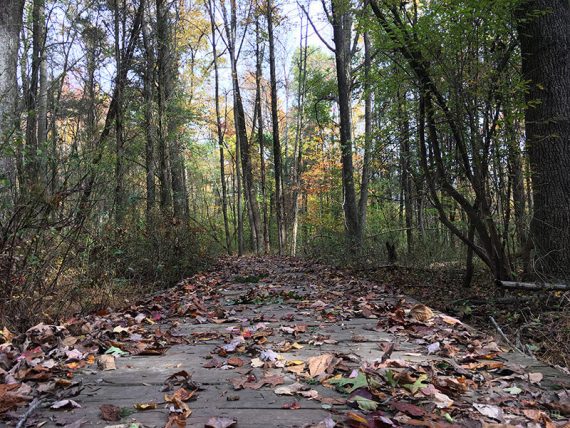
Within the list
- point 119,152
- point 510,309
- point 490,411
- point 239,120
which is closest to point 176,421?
point 490,411

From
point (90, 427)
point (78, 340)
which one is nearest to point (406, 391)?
point (90, 427)

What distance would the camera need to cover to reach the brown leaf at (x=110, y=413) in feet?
7.32

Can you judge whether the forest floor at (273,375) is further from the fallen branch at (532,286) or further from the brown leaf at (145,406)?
the fallen branch at (532,286)

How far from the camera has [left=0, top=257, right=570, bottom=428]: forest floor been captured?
7.48 feet

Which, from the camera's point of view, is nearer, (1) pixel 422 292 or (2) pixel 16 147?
(2) pixel 16 147

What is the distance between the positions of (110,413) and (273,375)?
1.02 metres

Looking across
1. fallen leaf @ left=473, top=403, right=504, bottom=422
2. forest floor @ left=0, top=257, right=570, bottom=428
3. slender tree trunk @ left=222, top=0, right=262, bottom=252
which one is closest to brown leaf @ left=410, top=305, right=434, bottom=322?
forest floor @ left=0, top=257, right=570, bottom=428

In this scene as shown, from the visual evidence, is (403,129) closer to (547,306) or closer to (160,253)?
(547,306)

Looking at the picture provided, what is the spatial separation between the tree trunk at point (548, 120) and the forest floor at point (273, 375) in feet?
10.7

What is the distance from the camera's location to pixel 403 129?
338 inches

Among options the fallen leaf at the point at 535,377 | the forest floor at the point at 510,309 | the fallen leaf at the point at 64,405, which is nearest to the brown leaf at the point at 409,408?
the fallen leaf at the point at 535,377

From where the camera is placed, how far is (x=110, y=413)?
7.44ft

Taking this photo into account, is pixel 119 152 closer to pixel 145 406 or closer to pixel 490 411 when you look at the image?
pixel 145 406

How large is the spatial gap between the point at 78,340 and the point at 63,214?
1.89m
